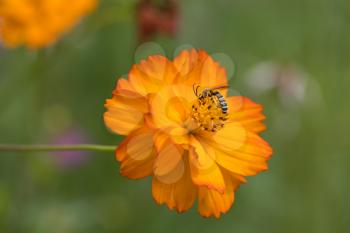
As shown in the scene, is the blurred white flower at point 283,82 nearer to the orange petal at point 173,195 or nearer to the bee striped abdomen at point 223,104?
the bee striped abdomen at point 223,104

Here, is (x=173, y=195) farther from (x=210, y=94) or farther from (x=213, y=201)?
(x=210, y=94)

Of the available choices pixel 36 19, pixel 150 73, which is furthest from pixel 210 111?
pixel 36 19

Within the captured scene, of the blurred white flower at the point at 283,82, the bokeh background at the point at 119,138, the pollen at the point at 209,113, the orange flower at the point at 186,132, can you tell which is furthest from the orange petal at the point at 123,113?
the blurred white flower at the point at 283,82

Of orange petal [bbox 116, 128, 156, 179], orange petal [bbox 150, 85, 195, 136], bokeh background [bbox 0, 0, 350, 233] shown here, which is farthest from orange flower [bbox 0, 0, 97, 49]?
orange petal [bbox 116, 128, 156, 179]

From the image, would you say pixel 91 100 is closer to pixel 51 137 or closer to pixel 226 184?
pixel 51 137

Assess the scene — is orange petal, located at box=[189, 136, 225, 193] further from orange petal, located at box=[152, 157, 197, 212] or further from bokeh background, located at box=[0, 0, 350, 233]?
bokeh background, located at box=[0, 0, 350, 233]

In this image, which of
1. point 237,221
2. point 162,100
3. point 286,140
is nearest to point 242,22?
point 286,140

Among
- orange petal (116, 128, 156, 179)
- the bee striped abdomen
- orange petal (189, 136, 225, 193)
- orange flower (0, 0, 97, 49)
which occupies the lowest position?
orange flower (0, 0, 97, 49)
